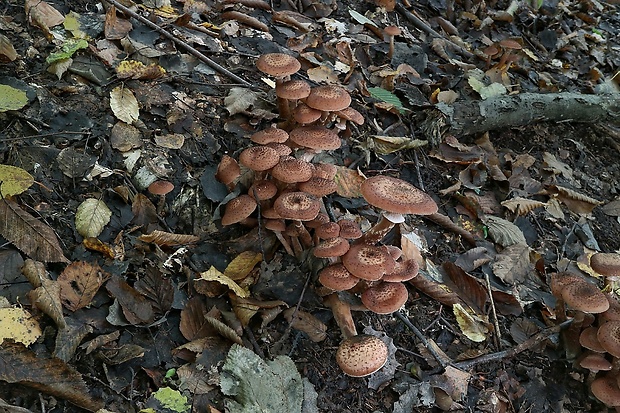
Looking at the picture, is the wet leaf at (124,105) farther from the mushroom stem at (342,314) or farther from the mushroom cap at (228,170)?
the mushroom stem at (342,314)

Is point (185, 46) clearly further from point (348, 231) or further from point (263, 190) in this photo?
point (348, 231)

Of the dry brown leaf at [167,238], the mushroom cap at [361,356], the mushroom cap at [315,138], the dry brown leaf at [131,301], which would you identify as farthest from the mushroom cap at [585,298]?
the dry brown leaf at [131,301]

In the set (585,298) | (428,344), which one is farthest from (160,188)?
(585,298)

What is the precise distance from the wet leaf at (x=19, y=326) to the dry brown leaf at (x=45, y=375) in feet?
0.34

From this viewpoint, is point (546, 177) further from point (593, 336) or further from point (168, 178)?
point (168, 178)

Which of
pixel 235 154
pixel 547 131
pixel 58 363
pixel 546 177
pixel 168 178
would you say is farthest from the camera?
pixel 547 131

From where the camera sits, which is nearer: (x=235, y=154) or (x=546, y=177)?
(x=235, y=154)

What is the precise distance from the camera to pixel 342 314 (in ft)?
12.4

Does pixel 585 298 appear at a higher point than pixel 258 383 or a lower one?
higher

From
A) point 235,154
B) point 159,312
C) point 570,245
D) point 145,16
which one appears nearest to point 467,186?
point 570,245

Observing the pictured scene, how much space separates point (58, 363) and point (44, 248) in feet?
2.85

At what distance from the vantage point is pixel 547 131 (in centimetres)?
661

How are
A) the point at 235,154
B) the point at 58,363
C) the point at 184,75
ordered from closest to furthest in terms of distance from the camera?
the point at 58,363 < the point at 235,154 < the point at 184,75

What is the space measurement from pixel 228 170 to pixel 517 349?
2673 mm
